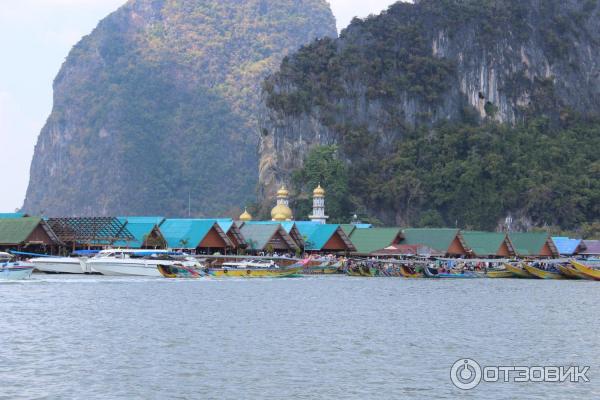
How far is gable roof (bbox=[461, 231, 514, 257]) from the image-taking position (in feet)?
410

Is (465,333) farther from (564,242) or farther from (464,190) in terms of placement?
(464,190)

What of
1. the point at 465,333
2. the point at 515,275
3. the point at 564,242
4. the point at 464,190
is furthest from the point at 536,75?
the point at 465,333

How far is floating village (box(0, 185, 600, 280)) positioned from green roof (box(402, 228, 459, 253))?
105mm

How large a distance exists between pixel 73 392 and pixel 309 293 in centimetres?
4061

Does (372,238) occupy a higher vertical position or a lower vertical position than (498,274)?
higher

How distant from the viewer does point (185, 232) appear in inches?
4139

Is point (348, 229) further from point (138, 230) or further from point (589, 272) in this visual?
point (589, 272)

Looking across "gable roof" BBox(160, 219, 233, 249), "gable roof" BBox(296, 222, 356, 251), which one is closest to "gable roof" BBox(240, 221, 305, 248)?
"gable roof" BBox(296, 222, 356, 251)

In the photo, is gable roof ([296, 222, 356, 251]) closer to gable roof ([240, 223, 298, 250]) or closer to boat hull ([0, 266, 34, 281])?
gable roof ([240, 223, 298, 250])

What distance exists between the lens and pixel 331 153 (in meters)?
170

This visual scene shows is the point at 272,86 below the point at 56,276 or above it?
above

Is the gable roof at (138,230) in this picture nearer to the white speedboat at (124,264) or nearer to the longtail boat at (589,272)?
the white speedboat at (124,264)

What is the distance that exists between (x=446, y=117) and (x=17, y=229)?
348 ft

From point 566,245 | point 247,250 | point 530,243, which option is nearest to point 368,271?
point 247,250
